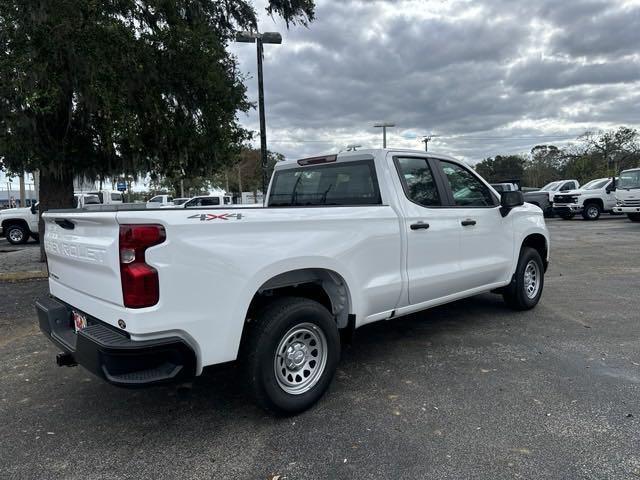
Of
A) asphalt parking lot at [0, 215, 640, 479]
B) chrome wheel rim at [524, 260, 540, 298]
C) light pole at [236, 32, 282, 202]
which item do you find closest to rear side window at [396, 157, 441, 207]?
asphalt parking lot at [0, 215, 640, 479]

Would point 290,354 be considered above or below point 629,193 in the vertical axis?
below

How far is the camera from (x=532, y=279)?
19.6ft

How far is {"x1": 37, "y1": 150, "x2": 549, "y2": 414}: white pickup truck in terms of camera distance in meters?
2.63

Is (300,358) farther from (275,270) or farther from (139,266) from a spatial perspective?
(139,266)

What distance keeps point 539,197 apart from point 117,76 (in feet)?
74.0

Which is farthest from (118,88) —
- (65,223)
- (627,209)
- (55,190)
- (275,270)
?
(627,209)

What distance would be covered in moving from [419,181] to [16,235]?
53.4 ft

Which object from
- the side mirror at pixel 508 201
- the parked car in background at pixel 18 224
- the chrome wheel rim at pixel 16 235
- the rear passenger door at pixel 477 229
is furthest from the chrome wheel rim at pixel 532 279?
the chrome wheel rim at pixel 16 235

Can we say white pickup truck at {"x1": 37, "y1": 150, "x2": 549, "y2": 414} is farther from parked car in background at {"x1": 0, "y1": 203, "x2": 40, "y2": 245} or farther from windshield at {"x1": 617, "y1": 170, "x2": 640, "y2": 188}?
Result: windshield at {"x1": 617, "y1": 170, "x2": 640, "y2": 188}

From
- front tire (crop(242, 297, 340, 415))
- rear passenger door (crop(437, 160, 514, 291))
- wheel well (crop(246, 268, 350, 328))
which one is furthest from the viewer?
rear passenger door (crop(437, 160, 514, 291))

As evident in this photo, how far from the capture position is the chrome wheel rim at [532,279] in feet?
19.1

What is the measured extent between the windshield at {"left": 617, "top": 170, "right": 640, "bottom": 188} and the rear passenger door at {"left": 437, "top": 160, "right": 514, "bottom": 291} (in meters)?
16.2

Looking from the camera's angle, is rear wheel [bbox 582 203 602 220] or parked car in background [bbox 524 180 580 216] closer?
rear wheel [bbox 582 203 602 220]

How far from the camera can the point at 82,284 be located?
310cm
